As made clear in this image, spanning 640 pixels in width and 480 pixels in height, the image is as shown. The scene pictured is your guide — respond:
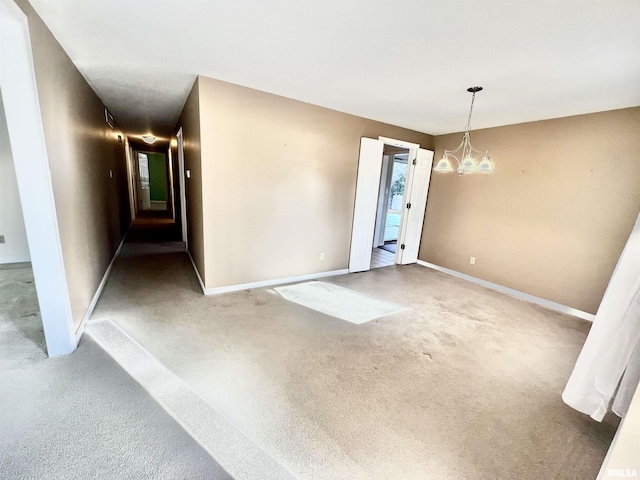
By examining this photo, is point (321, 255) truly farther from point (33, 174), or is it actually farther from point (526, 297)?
point (33, 174)

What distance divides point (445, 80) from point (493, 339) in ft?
8.34

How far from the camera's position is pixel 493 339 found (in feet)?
8.61

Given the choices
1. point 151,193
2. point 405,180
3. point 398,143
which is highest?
point 398,143

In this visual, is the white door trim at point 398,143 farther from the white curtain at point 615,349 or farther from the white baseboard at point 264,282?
the white curtain at point 615,349

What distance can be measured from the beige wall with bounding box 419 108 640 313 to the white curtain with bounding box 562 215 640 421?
2032 mm

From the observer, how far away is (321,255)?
402 centimetres

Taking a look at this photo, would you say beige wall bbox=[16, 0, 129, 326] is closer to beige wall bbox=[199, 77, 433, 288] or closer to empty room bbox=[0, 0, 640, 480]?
empty room bbox=[0, 0, 640, 480]

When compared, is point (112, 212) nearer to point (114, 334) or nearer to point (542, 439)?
point (114, 334)

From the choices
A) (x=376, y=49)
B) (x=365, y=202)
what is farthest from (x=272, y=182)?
(x=376, y=49)

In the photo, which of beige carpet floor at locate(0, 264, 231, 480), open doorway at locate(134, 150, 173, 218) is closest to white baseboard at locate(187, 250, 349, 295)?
beige carpet floor at locate(0, 264, 231, 480)

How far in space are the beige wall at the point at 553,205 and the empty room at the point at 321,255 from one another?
2cm

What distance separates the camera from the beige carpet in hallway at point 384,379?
142cm

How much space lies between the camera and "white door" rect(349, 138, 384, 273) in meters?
4.04

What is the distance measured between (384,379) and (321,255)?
2259 mm
